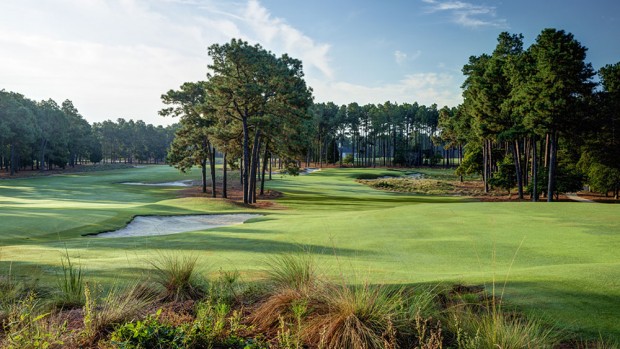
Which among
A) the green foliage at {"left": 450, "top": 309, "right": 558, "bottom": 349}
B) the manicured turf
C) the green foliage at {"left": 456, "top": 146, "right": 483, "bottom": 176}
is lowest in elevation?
the manicured turf

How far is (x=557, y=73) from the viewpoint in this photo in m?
32.3

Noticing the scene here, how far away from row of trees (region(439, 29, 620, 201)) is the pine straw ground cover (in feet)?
109

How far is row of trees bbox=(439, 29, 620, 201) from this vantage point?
106 feet

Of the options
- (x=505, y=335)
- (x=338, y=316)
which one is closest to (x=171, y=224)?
(x=338, y=316)

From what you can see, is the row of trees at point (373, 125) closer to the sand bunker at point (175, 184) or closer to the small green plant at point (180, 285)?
the sand bunker at point (175, 184)

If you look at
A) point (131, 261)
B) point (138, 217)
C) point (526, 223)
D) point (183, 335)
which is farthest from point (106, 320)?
point (138, 217)

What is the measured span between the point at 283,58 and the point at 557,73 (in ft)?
75.2

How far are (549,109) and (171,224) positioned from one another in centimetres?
3027

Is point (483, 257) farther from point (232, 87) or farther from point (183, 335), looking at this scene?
point (232, 87)

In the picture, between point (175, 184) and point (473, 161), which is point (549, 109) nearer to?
point (473, 161)

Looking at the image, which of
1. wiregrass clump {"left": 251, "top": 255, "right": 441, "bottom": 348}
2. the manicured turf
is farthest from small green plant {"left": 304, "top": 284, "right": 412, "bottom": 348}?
the manicured turf

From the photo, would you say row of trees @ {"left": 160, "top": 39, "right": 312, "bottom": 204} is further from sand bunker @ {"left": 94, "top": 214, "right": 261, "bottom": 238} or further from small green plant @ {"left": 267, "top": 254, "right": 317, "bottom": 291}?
small green plant @ {"left": 267, "top": 254, "right": 317, "bottom": 291}

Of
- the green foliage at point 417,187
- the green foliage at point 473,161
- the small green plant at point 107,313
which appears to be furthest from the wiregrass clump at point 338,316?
the green foliage at point 473,161

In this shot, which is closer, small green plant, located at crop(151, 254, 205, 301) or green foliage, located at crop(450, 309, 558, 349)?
green foliage, located at crop(450, 309, 558, 349)
